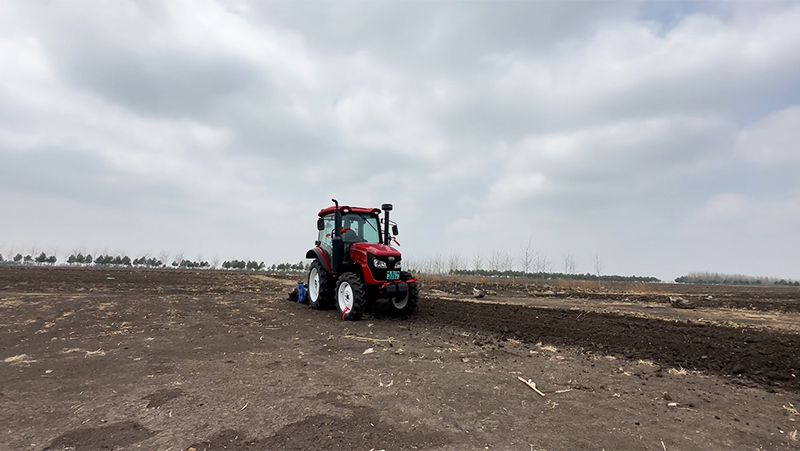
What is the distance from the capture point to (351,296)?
10.3 m

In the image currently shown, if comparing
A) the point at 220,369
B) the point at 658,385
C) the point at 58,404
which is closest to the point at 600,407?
the point at 658,385

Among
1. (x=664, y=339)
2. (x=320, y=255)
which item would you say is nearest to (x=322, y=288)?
(x=320, y=255)

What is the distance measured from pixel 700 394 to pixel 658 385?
0.45 m

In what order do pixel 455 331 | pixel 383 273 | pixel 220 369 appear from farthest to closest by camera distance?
pixel 383 273
pixel 455 331
pixel 220 369

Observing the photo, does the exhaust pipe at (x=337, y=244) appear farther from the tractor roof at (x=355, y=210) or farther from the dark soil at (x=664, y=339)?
the dark soil at (x=664, y=339)

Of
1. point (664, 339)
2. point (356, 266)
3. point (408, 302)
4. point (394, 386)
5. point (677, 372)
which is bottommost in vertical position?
point (394, 386)

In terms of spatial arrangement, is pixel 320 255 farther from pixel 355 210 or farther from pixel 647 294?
pixel 647 294

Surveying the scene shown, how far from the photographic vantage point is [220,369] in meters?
6.01

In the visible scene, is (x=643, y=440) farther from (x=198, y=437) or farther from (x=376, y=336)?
(x=376, y=336)

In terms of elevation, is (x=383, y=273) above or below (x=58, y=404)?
above

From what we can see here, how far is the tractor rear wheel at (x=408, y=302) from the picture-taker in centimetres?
1099

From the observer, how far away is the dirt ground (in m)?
3.97

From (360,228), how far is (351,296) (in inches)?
89.0

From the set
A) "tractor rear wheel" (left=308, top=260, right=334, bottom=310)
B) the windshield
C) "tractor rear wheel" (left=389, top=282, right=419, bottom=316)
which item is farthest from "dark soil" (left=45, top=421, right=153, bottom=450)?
"tractor rear wheel" (left=308, top=260, right=334, bottom=310)
